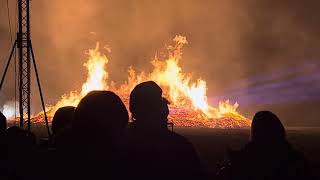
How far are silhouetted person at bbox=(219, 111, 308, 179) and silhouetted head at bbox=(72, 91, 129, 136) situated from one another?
1.83 metres

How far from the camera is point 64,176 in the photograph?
11.5 ft

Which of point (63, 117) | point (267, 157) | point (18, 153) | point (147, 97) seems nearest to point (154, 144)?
point (147, 97)

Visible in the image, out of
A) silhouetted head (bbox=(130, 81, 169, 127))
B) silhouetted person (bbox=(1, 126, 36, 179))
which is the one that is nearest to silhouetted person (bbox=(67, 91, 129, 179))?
silhouetted person (bbox=(1, 126, 36, 179))

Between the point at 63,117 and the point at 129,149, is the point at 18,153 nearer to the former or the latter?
the point at 63,117

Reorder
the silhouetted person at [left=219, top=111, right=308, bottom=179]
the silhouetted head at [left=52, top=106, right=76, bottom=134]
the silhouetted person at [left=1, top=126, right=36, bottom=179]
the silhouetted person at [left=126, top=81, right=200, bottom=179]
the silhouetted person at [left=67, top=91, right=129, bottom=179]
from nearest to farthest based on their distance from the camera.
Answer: the silhouetted person at [left=67, top=91, right=129, bottom=179] → the silhouetted person at [left=1, top=126, right=36, bottom=179] → the silhouetted person at [left=126, top=81, right=200, bottom=179] → the silhouetted person at [left=219, top=111, right=308, bottom=179] → the silhouetted head at [left=52, top=106, right=76, bottom=134]

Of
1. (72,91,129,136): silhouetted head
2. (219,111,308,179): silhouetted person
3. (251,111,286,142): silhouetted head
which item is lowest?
(219,111,308,179): silhouetted person

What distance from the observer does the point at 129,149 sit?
3816mm

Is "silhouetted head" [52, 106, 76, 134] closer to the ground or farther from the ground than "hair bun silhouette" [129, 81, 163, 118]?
closer to the ground

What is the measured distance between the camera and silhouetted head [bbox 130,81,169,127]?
166 inches

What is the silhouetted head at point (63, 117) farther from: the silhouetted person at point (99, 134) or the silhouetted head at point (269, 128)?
the silhouetted head at point (269, 128)

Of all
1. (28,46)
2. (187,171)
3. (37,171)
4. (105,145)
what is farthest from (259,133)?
(28,46)

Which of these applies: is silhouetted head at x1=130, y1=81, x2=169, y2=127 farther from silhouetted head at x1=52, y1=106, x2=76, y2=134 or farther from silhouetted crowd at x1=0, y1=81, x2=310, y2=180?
silhouetted head at x1=52, y1=106, x2=76, y2=134

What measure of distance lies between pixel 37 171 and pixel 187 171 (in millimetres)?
1307

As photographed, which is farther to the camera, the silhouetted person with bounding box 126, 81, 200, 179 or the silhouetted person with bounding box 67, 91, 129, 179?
the silhouetted person with bounding box 126, 81, 200, 179
